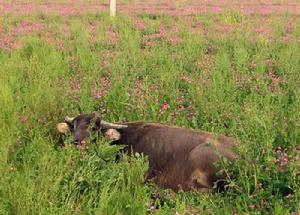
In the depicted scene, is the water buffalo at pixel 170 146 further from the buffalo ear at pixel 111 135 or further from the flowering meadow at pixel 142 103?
the flowering meadow at pixel 142 103

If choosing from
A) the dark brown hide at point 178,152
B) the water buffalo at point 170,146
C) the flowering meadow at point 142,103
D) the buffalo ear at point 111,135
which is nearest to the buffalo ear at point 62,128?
the water buffalo at point 170,146

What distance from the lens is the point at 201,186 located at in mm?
5238

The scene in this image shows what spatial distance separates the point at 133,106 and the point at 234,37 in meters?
6.67

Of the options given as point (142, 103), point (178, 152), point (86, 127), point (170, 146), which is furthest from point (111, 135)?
point (142, 103)

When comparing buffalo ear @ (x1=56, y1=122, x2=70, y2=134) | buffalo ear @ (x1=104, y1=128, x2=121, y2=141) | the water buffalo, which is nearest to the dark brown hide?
the water buffalo

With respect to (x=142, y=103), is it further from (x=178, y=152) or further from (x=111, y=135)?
(x=178, y=152)

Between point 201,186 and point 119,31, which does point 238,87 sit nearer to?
point 201,186

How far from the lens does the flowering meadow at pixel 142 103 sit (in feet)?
14.3

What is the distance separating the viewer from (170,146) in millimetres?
5773

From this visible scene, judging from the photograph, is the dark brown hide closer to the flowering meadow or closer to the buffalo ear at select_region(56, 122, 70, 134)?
the flowering meadow

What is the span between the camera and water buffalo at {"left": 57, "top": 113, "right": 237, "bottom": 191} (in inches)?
208

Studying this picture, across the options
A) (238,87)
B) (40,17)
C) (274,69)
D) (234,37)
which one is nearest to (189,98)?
(238,87)

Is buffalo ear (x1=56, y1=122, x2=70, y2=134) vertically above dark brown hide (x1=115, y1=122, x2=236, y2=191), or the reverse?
buffalo ear (x1=56, y1=122, x2=70, y2=134)

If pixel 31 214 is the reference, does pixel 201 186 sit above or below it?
below
